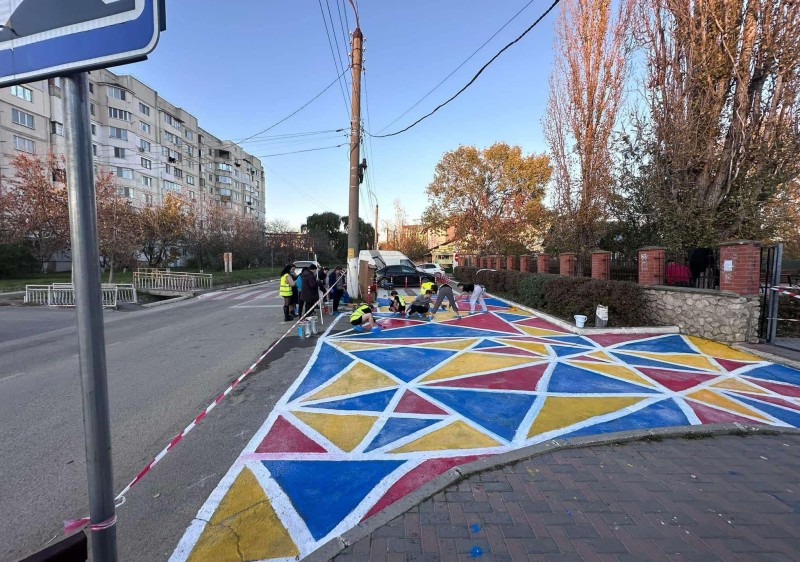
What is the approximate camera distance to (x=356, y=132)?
564 inches

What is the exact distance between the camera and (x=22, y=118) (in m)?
33.0

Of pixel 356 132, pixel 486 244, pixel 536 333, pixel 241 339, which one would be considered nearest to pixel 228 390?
pixel 241 339

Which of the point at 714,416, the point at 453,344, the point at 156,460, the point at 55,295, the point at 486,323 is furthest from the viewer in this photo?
the point at 55,295

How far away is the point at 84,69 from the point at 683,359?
27.0 feet

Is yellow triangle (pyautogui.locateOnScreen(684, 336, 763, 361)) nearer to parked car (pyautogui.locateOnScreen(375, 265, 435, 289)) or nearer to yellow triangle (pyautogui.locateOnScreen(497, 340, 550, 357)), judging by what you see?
yellow triangle (pyautogui.locateOnScreen(497, 340, 550, 357))

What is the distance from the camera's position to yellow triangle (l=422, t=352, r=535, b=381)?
19.3 ft

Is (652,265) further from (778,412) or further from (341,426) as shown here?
(341,426)

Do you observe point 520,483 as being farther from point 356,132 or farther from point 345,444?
point 356,132

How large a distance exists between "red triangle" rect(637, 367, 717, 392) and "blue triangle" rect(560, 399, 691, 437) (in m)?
0.91

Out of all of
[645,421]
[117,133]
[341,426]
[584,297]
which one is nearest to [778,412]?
[645,421]

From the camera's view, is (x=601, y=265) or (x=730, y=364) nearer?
(x=730, y=364)

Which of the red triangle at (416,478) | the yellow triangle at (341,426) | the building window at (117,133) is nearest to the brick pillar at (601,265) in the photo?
the yellow triangle at (341,426)

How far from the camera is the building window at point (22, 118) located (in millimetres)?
32125

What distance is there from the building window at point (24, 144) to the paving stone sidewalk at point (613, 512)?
4597 centimetres
